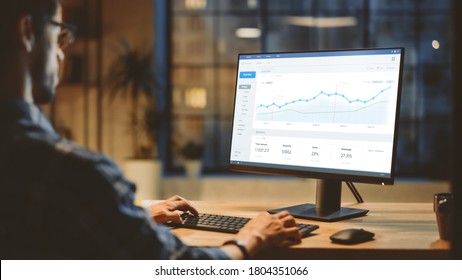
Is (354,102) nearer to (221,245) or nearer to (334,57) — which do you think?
(334,57)

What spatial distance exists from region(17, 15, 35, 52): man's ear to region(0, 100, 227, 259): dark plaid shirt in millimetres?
145

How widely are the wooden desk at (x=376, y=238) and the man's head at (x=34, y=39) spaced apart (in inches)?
20.0

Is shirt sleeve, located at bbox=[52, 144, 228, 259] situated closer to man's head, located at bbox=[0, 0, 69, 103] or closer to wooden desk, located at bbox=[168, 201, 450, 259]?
man's head, located at bbox=[0, 0, 69, 103]

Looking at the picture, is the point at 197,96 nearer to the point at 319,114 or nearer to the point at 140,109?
the point at 140,109

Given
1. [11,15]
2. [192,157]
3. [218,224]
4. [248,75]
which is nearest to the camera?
[11,15]

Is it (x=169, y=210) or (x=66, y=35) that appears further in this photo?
(x=169, y=210)

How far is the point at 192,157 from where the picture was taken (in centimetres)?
510

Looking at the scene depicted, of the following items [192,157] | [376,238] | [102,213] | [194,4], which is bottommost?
[192,157]

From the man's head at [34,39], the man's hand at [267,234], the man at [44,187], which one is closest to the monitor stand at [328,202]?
the man's hand at [267,234]

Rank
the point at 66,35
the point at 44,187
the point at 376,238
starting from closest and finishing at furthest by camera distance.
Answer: the point at 44,187 < the point at 66,35 < the point at 376,238

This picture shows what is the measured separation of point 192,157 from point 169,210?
3.46 m

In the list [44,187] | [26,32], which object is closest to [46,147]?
[44,187]

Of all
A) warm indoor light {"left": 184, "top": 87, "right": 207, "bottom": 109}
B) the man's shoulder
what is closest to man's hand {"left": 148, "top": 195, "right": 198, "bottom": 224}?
the man's shoulder
